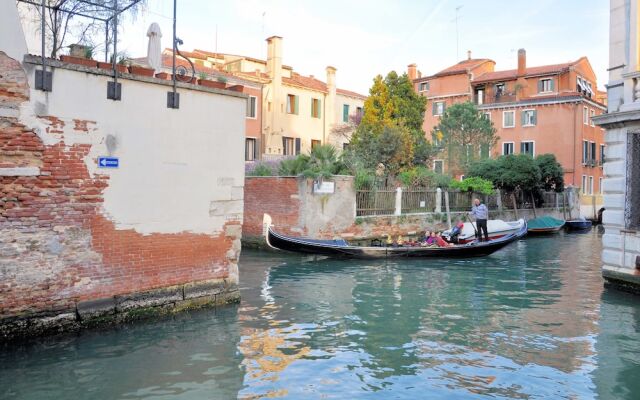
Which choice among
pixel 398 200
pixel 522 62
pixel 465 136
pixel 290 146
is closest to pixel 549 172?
pixel 465 136

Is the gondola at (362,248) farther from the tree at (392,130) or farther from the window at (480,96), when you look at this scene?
the window at (480,96)

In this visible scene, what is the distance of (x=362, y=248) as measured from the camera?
41.8 feet

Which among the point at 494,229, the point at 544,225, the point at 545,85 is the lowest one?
the point at 544,225

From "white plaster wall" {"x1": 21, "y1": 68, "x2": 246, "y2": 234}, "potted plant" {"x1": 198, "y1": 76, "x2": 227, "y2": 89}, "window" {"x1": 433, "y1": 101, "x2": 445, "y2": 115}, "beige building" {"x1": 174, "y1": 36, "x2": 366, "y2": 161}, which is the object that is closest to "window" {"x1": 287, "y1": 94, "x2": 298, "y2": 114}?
"beige building" {"x1": 174, "y1": 36, "x2": 366, "y2": 161}

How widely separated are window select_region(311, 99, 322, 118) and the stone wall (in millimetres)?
20563

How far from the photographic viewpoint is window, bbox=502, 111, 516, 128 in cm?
3016

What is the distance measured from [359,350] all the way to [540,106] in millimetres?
26696

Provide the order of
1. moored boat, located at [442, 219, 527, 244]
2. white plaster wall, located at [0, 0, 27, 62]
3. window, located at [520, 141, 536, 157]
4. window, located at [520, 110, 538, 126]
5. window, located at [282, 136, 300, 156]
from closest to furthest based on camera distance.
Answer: white plaster wall, located at [0, 0, 27, 62], moored boat, located at [442, 219, 527, 244], window, located at [282, 136, 300, 156], window, located at [520, 110, 538, 126], window, located at [520, 141, 536, 157]

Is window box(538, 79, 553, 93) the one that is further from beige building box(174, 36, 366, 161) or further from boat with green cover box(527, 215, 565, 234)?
boat with green cover box(527, 215, 565, 234)

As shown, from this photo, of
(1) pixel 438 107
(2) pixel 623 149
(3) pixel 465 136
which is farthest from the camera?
(1) pixel 438 107

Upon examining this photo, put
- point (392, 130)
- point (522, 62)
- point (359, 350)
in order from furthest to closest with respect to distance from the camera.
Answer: point (522, 62) → point (392, 130) → point (359, 350)

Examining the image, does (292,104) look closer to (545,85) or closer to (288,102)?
(288,102)

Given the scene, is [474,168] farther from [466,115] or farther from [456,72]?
[456,72]

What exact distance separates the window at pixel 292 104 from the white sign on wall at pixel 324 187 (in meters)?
12.7
